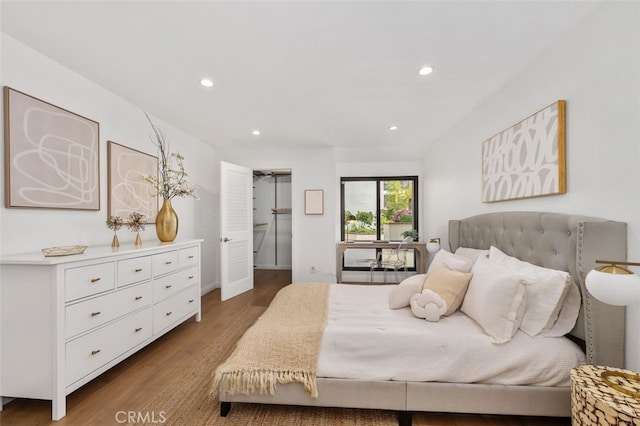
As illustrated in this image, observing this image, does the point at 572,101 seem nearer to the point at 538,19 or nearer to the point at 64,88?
the point at 538,19

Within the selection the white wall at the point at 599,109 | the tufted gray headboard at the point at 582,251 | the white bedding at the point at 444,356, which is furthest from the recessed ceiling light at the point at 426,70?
the white bedding at the point at 444,356

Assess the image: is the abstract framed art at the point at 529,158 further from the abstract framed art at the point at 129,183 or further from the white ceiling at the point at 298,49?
the abstract framed art at the point at 129,183

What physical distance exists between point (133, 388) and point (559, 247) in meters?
3.03

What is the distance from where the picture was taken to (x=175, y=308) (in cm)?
261

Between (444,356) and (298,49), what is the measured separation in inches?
84.7

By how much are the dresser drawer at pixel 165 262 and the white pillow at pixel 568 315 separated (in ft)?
9.51

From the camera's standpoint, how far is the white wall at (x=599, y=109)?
1.31m

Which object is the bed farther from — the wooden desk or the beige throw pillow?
the wooden desk

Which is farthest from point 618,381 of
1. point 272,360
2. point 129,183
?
point 129,183

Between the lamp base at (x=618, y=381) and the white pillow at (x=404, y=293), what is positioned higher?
the white pillow at (x=404, y=293)

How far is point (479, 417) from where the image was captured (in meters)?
1.59

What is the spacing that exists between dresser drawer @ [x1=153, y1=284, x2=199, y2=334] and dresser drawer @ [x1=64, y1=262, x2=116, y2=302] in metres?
0.59

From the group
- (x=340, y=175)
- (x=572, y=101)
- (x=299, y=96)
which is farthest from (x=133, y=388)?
(x=340, y=175)

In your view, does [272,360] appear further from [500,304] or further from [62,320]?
[500,304]
